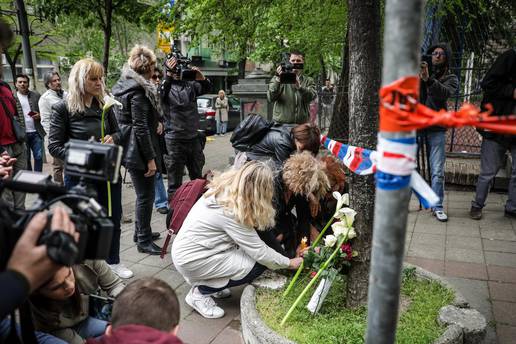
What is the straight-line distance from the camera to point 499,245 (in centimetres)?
445

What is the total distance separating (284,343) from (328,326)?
0.34m

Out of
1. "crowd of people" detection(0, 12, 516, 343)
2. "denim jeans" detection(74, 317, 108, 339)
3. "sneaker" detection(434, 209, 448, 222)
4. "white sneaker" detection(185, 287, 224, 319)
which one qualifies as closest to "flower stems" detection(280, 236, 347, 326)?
"crowd of people" detection(0, 12, 516, 343)

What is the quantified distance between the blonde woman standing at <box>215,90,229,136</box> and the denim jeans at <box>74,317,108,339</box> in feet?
41.5

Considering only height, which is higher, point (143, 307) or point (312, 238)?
point (143, 307)

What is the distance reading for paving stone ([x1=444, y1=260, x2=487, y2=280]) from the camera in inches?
150

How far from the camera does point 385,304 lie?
4.84ft

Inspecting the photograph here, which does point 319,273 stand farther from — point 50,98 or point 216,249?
point 50,98

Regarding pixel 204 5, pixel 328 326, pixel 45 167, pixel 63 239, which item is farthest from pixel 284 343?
pixel 45 167

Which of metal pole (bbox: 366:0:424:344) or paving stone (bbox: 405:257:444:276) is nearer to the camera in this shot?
metal pole (bbox: 366:0:424:344)

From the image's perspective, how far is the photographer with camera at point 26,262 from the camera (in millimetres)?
1193

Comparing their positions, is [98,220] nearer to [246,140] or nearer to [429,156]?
[246,140]

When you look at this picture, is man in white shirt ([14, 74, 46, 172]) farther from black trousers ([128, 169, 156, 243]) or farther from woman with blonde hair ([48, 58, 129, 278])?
woman with blonde hair ([48, 58, 129, 278])

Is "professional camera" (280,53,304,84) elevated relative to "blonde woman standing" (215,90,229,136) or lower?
elevated

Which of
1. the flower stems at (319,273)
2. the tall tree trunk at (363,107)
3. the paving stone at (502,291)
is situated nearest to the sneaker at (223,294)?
the flower stems at (319,273)
